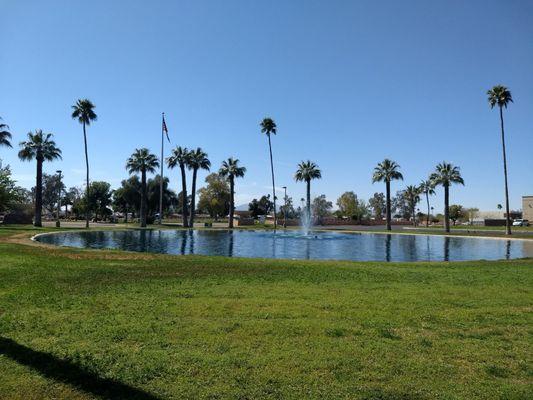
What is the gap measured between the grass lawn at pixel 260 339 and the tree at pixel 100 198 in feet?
335

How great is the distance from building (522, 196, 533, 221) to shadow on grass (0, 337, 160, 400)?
11837 centimetres

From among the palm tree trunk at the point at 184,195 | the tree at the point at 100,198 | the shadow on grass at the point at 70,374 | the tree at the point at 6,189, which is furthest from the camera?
the tree at the point at 100,198

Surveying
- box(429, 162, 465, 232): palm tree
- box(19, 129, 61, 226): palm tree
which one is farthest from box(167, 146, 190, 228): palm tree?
box(429, 162, 465, 232): palm tree

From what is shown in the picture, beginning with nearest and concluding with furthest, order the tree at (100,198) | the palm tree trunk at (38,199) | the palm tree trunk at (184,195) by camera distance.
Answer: the palm tree trunk at (38,199) < the palm tree trunk at (184,195) < the tree at (100,198)

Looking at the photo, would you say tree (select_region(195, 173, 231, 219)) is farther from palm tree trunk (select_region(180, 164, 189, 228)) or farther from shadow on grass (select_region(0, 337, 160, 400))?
shadow on grass (select_region(0, 337, 160, 400))

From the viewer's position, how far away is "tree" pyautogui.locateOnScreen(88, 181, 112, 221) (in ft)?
357

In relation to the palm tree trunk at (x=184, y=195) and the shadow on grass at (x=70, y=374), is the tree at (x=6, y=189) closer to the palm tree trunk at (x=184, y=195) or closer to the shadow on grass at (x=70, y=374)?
the palm tree trunk at (x=184, y=195)

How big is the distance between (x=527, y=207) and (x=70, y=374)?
392 feet

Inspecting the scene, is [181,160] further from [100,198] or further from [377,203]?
[377,203]

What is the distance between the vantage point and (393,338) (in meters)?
7.17

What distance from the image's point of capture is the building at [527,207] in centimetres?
10425

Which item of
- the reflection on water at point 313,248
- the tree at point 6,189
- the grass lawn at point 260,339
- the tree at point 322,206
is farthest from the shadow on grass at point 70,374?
the tree at point 322,206

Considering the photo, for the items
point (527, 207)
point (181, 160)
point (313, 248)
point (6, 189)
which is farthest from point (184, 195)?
point (527, 207)

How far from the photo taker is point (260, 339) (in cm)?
696
